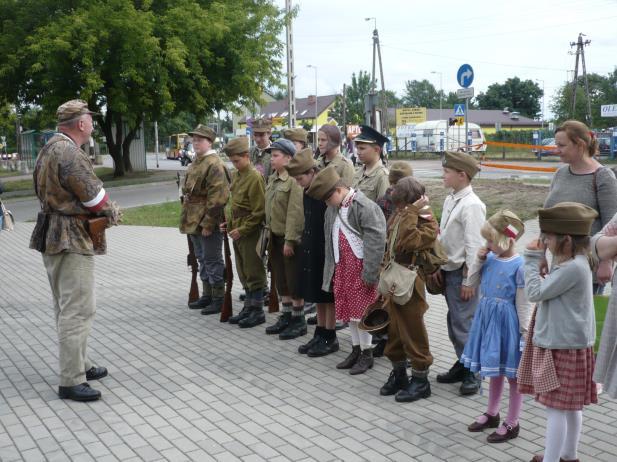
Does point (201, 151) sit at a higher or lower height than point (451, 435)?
higher

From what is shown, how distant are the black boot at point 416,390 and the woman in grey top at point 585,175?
143cm

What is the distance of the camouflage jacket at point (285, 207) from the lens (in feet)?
21.4

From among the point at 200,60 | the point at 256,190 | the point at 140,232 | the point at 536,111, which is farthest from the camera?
the point at 536,111

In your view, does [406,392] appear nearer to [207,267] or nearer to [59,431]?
[59,431]

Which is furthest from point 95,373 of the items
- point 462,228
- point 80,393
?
point 462,228

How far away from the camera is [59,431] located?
4625 millimetres

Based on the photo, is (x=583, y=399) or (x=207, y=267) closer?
(x=583, y=399)

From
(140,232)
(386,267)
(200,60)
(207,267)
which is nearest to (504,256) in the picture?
(386,267)

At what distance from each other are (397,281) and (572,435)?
1572mm

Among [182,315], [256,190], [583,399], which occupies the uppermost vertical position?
[256,190]

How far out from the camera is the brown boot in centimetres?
577

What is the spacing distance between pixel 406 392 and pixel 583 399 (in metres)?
1.63

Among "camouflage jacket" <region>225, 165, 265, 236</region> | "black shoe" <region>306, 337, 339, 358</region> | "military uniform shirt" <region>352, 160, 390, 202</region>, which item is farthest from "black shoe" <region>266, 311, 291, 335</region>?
"military uniform shirt" <region>352, 160, 390, 202</region>

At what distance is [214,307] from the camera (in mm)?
7988
